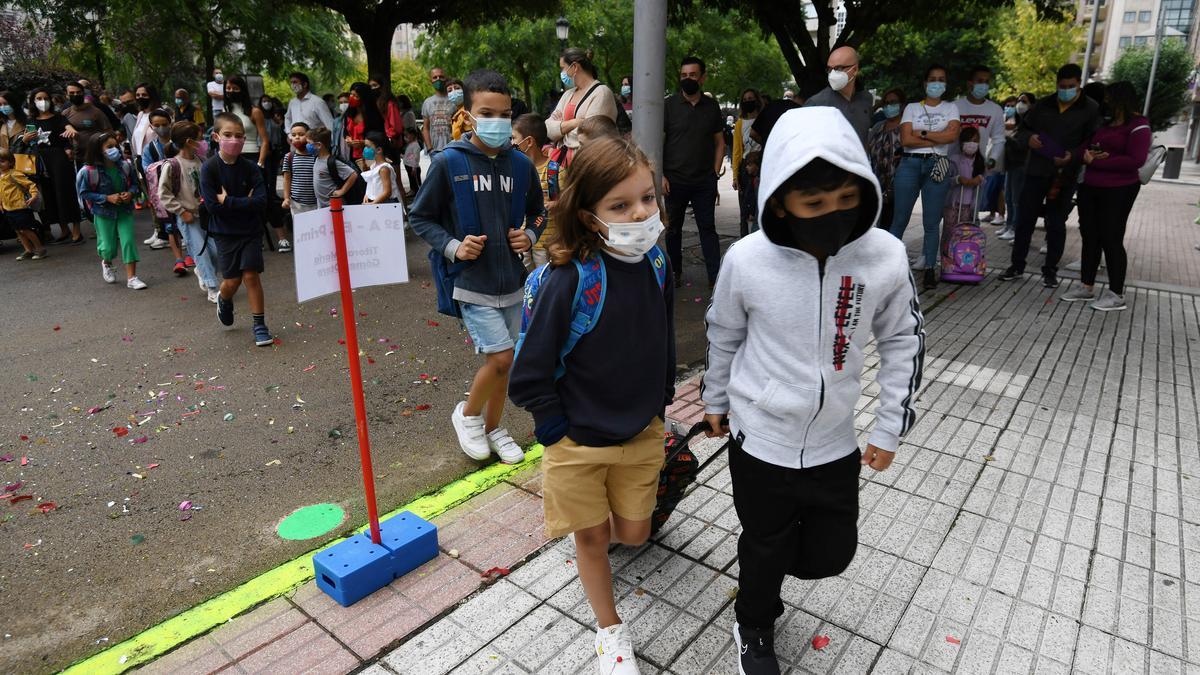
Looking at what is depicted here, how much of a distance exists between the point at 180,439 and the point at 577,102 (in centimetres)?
391

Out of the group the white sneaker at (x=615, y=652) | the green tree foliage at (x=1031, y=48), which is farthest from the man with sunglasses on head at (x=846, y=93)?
the green tree foliage at (x=1031, y=48)

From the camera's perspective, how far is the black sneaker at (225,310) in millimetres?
6505

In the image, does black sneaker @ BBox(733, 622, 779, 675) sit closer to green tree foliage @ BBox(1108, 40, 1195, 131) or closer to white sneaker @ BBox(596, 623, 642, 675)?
white sneaker @ BBox(596, 623, 642, 675)

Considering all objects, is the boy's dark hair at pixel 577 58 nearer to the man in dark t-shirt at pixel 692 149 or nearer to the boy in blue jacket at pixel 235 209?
the man in dark t-shirt at pixel 692 149

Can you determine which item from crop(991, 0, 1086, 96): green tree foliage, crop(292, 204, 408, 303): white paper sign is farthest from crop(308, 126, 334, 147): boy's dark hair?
crop(991, 0, 1086, 96): green tree foliage

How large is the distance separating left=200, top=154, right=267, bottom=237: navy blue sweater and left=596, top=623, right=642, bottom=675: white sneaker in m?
5.14

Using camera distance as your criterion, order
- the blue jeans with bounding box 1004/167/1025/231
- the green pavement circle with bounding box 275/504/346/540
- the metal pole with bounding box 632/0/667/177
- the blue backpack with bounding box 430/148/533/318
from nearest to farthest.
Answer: the green pavement circle with bounding box 275/504/346/540 < the blue backpack with bounding box 430/148/533/318 < the metal pole with bounding box 632/0/667/177 < the blue jeans with bounding box 1004/167/1025/231

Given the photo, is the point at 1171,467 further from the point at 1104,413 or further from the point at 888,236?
the point at 888,236

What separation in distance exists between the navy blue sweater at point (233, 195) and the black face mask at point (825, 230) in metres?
5.40

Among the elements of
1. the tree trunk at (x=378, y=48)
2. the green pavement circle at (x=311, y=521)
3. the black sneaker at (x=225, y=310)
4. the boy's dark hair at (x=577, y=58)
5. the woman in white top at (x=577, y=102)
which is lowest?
the green pavement circle at (x=311, y=521)

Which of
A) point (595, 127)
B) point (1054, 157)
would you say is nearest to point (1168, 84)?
point (1054, 157)

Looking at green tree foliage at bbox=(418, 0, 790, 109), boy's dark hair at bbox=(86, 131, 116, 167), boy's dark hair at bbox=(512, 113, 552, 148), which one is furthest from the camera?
green tree foliage at bbox=(418, 0, 790, 109)

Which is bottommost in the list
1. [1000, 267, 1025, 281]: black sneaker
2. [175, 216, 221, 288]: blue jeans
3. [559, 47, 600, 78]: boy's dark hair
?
[1000, 267, 1025, 281]: black sneaker

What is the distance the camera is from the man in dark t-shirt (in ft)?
23.0
